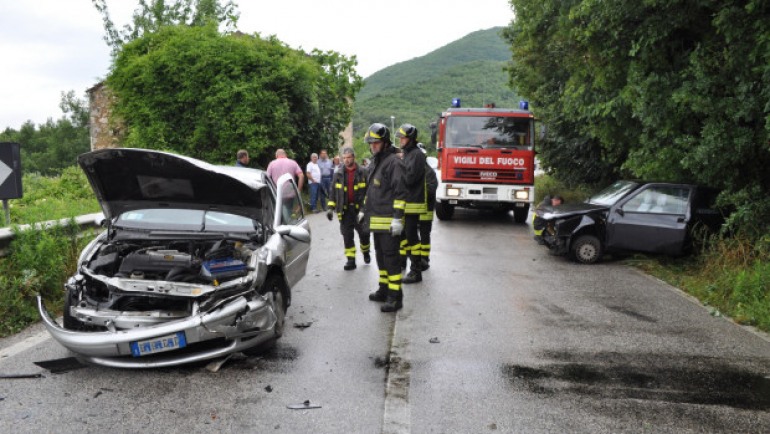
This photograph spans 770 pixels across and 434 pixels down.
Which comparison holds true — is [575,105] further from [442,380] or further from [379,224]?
[442,380]

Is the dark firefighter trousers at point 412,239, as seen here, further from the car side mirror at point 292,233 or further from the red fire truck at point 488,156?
the red fire truck at point 488,156

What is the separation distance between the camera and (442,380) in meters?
4.87

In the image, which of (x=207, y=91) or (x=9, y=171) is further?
(x=207, y=91)

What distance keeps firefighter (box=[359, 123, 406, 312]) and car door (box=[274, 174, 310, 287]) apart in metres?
0.82

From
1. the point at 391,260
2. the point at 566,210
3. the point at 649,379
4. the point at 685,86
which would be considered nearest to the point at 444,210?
the point at 566,210

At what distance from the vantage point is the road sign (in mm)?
7434

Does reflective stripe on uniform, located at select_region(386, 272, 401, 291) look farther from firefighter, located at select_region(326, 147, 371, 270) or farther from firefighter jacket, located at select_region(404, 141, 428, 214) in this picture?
firefighter, located at select_region(326, 147, 371, 270)

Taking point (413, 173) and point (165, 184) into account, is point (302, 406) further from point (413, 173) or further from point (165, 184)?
point (413, 173)

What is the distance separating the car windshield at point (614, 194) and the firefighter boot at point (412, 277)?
3.63 metres

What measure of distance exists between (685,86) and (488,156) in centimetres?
600

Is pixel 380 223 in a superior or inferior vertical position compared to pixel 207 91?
inferior

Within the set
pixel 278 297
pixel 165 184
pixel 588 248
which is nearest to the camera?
pixel 165 184

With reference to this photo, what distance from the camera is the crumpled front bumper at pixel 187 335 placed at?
15.1 feet

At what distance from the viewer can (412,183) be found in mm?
7211
